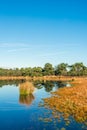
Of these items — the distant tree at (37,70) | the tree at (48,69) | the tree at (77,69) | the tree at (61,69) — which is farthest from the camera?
the tree at (48,69)

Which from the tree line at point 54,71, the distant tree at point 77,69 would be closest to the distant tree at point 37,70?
the tree line at point 54,71

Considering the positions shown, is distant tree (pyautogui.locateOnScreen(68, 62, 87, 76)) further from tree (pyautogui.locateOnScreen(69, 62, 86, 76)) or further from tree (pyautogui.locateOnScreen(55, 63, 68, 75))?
tree (pyautogui.locateOnScreen(55, 63, 68, 75))

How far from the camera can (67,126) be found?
801 inches

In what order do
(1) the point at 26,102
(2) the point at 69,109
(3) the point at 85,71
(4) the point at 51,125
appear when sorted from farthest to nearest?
(3) the point at 85,71
(1) the point at 26,102
(2) the point at 69,109
(4) the point at 51,125

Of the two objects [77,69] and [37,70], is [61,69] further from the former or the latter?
[37,70]

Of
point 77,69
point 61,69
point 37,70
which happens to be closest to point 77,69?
point 77,69

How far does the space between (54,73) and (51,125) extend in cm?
14596

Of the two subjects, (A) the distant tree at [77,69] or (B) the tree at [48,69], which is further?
(B) the tree at [48,69]

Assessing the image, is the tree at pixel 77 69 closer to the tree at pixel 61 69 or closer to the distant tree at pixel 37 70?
the tree at pixel 61 69

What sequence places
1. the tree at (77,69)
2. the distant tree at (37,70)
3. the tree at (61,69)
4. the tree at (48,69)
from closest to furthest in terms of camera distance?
the tree at (77,69)
the tree at (61,69)
the distant tree at (37,70)
the tree at (48,69)

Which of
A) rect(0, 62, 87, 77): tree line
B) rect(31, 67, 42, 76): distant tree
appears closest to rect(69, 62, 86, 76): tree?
rect(0, 62, 87, 77): tree line

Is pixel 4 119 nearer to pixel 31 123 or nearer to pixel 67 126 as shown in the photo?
pixel 31 123

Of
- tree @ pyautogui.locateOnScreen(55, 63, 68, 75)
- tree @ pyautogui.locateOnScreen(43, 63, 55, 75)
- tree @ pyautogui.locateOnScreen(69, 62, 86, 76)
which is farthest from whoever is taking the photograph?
tree @ pyautogui.locateOnScreen(43, 63, 55, 75)

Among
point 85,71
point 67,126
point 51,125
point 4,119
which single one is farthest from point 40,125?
point 85,71
